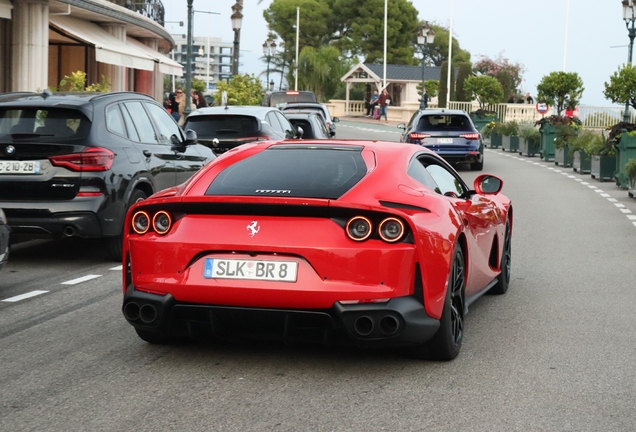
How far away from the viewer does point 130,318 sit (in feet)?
21.0

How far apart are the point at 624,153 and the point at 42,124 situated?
15357 mm

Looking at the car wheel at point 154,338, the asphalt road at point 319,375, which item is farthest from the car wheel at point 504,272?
the car wheel at point 154,338

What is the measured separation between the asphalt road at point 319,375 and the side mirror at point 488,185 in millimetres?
887

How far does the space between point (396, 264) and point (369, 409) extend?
2.80 feet

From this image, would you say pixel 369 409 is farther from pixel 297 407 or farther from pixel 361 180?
pixel 361 180

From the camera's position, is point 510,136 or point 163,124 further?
point 510,136

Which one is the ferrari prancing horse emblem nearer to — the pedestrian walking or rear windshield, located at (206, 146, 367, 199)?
rear windshield, located at (206, 146, 367, 199)

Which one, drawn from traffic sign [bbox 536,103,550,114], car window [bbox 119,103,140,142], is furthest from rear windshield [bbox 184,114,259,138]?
traffic sign [bbox 536,103,550,114]

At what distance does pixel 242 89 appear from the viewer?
47.1 metres

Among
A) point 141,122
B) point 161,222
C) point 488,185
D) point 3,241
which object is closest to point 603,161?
Answer: point 141,122

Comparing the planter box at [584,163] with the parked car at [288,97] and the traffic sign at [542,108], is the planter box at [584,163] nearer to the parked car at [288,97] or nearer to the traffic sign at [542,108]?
the traffic sign at [542,108]

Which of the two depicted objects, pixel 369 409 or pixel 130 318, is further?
pixel 130 318

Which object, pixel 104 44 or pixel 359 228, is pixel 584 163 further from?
pixel 359 228

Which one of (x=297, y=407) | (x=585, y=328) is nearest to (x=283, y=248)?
(x=297, y=407)
